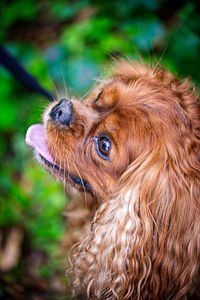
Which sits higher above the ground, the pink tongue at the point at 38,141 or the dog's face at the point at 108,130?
the pink tongue at the point at 38,141

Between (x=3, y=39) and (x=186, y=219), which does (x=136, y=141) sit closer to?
(x=186, y=219)

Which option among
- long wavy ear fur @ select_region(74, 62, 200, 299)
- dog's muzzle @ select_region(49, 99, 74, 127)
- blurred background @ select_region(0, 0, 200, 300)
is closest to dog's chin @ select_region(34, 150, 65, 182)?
dog's muzzle @ select_region(49, 99, 74, 127)

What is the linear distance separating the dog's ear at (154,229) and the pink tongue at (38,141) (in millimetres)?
674

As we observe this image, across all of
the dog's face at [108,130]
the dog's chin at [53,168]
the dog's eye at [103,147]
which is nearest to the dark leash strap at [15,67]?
the dog's face at [108,130]

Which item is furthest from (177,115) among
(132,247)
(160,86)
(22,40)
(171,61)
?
(22,40)

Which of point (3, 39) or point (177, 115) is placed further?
point (3, 39)

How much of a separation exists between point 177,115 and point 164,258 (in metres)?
0.90

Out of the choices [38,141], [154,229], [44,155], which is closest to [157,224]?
[154,229]

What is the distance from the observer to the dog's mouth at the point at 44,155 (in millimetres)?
2416

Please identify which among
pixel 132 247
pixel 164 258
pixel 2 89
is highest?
pixel 2 89

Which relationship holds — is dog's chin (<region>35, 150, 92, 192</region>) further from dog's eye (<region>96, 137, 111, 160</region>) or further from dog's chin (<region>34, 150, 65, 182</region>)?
dog's eye (<region>96, 137, 111, 160</region>)

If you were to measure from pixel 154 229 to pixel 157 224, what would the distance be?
4 cm

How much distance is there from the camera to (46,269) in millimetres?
3299

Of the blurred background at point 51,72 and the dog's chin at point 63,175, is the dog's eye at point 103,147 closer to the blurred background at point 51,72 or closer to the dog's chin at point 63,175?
the dog's chin at point 63,175
